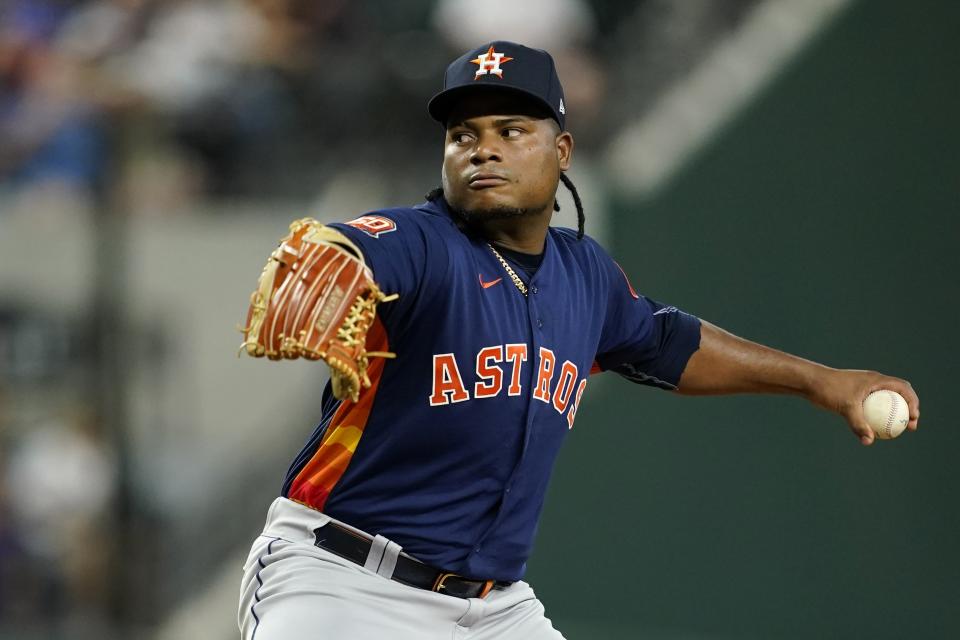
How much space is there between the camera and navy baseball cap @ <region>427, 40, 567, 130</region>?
350 cm

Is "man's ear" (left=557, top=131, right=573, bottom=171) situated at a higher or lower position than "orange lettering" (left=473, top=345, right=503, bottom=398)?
higher

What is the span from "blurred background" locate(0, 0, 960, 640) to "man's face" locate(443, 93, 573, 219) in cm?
394

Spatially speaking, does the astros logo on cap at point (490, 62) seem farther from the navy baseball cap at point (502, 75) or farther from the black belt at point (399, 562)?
the black belt at point (399, 562)

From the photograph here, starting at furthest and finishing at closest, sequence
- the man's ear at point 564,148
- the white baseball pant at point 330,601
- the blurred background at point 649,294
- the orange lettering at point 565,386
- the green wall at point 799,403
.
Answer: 1. the green wall at point 799,403
2. the blurred background at point 649,294
3. the man's ear at point 564,148
4. the orange lettering at point 565,386
5. the white baseball pant at point 330,601

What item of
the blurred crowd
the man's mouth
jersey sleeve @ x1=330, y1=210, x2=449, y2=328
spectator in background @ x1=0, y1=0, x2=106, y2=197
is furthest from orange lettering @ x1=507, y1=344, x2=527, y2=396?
spectator in background @ x1=0, y1=0, x2=106, y2=197

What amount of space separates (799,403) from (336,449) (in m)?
4.89

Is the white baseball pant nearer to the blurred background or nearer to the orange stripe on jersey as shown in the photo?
the orange stripe on jersey

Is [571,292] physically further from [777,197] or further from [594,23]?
[594,23]

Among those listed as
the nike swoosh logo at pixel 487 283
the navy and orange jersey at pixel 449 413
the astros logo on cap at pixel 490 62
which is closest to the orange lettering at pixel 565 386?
the navy and orange jersey at pixel 449 413

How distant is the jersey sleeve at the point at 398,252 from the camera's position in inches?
120

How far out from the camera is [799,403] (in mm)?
7816

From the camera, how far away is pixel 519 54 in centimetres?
357

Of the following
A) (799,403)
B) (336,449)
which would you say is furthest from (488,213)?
(799,403)

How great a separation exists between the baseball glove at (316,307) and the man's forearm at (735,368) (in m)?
1.54
